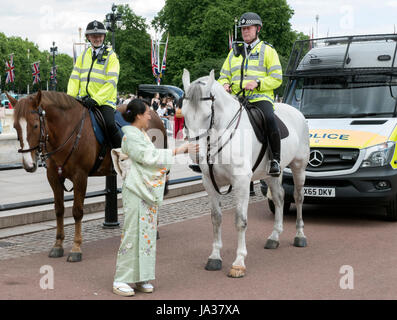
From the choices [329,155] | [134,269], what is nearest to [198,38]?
[329,155]

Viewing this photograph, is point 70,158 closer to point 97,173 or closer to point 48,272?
point 97,173

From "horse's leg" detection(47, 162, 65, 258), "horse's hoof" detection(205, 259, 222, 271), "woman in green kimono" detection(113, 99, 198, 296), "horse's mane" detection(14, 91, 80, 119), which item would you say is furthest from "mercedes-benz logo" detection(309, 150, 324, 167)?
"woman in green kimono" detection(113, 99, 198, 296)

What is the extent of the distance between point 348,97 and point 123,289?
596 centimetres

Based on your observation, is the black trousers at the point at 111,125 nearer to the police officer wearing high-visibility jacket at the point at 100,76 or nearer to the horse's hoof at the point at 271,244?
the police officer wearing high-visibility jacket at the point at 100,76

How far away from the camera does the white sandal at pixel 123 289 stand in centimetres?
535

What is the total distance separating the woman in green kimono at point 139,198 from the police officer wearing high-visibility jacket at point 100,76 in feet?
6.77

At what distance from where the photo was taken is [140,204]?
5.33m

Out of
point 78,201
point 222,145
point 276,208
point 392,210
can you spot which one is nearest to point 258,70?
point 222,145

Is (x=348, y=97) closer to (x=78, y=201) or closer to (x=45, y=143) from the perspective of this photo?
(x=78, y=201)

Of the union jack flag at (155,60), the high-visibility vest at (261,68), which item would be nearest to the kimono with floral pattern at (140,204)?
the high-visibility vest at (261,68)

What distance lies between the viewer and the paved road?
5523 mm

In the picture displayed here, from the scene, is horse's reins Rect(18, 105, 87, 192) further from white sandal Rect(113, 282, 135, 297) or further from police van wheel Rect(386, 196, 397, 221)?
police van wheel Rect(386, 196, 397, 221)

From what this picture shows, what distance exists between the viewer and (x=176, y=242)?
307 inches
